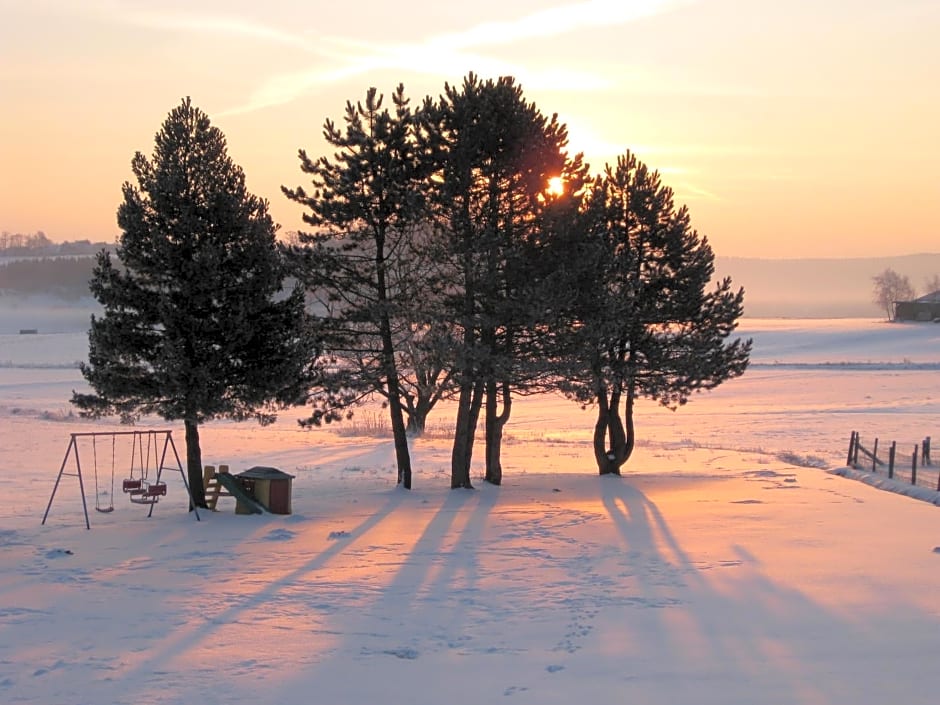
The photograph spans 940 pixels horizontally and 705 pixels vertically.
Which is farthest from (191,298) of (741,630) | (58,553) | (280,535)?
(741,630)

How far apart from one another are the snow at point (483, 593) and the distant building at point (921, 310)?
108 meters

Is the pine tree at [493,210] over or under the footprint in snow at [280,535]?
over

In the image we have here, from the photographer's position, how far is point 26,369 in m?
85.3

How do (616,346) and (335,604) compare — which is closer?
(335,604)

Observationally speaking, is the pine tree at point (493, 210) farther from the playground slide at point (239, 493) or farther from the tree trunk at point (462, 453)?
the playground slide at point (239, 493)

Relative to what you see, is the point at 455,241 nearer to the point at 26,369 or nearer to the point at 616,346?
the point at 616,346

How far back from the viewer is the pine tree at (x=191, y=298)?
65.0ft

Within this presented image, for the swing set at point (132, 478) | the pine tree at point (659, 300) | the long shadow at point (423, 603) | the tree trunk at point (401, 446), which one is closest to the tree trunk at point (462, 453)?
the tree trunk at point (401, 446)

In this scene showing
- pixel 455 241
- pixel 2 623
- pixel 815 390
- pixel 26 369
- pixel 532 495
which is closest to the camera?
pixel 2 623

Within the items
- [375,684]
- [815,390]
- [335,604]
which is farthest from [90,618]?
[815,390]

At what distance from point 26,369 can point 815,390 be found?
6757cm

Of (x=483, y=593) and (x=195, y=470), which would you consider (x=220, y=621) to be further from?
(x=195, y=470)

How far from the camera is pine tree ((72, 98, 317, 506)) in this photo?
779 inches

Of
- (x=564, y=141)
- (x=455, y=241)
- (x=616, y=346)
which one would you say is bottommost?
(x=616, y=346)
